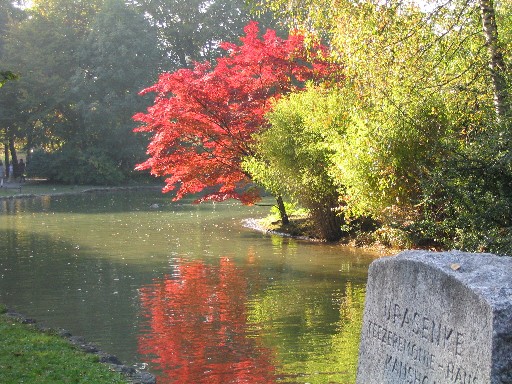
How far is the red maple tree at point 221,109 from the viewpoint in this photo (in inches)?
893

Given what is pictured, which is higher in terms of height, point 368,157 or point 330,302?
point 368,157

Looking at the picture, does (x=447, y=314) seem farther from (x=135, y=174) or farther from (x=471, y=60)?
(x=135, y=174)

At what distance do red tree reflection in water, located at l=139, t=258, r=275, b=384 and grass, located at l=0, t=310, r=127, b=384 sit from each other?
0.69 m

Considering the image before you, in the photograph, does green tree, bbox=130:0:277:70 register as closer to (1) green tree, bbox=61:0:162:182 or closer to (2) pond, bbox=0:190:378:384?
(1) green tree, bbox=61:0:162:182

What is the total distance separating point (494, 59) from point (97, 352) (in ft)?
24.2

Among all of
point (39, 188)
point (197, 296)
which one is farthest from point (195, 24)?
point (197, 296)

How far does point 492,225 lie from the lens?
10.7m

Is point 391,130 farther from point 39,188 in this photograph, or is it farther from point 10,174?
point 10,174

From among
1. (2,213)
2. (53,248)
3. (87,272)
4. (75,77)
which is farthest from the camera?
(75,77)

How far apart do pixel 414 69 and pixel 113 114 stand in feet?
130

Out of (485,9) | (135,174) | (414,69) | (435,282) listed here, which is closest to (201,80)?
(414,69)

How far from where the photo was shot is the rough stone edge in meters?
7.09

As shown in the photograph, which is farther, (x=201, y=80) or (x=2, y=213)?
(x=2, y=213)

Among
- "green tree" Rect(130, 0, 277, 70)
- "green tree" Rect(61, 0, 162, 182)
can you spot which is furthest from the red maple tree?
"green tree" Rect(130, 0, 277, 70)
